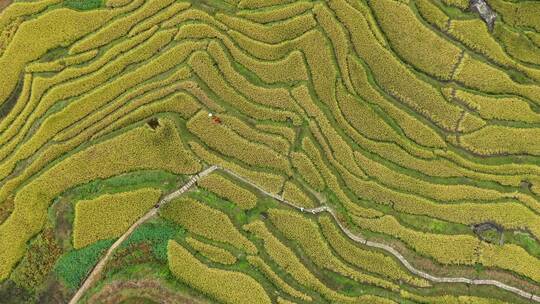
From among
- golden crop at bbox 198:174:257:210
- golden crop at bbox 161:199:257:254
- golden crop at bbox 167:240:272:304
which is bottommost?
golden crop at bbox 167:240:272:304

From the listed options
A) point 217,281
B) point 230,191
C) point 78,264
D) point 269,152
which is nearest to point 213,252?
point 217,281

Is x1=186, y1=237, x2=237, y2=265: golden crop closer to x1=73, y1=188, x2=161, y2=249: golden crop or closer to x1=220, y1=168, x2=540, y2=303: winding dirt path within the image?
x1=73, y1=188, x2=161, y2=249: golden crop

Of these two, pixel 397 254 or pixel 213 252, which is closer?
pixel 213 252

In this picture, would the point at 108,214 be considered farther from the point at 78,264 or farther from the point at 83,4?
the point at 83,4

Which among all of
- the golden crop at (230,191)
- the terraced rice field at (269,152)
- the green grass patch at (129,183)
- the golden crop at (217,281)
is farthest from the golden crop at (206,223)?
the golden crop at (217,281)

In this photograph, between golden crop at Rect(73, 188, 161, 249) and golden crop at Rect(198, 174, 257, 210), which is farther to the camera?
golden crop at Rect(198, 174, 257, 210)

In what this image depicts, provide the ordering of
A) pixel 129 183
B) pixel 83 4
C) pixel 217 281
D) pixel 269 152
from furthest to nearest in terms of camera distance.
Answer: pixel 83 4 < pixel 269 152 < pixel 129 183 < pixel 217 281

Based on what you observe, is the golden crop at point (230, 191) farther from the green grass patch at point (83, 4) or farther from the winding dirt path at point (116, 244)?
the green grass patch at point (83, 4)

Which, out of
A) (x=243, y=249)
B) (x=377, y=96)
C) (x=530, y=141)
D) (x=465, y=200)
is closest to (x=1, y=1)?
(x=243, y=249)

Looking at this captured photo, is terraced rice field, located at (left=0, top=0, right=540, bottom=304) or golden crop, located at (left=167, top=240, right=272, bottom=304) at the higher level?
terraced rice field, located at (left=0, top=0, right=540, bottom=304)

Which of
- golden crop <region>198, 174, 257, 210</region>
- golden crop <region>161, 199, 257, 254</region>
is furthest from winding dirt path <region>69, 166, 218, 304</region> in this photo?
golden crop <region>198, 174, 257, 210</region>
